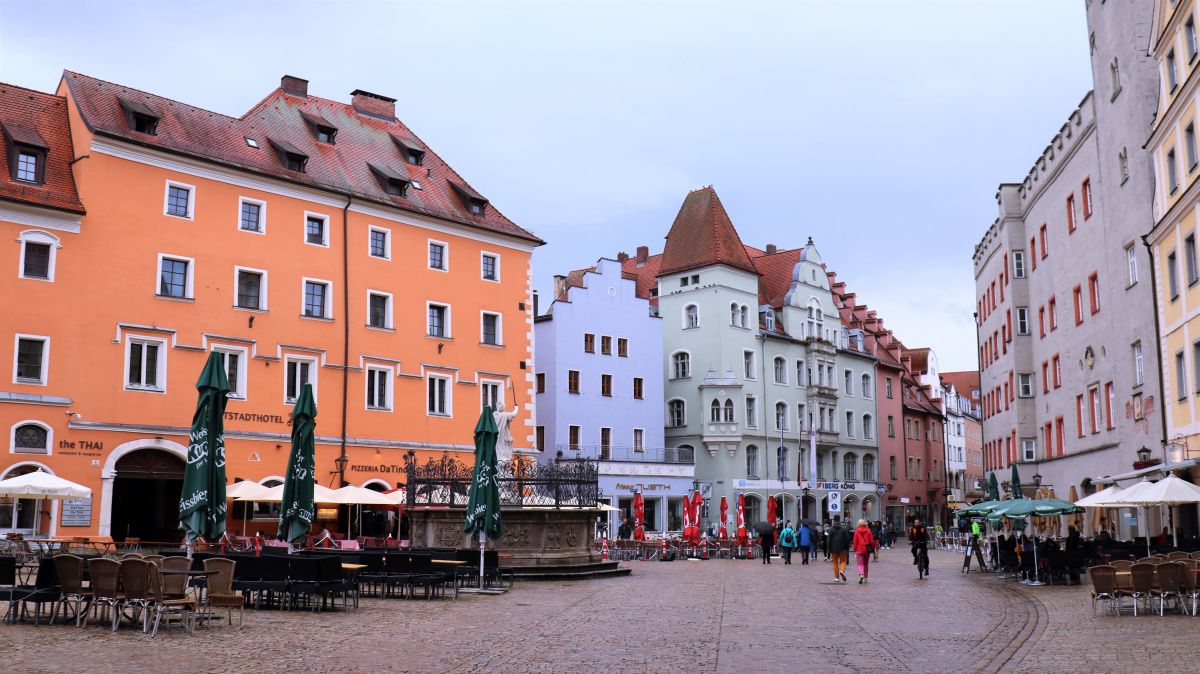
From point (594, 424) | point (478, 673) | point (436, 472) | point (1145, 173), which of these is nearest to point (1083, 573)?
point (1145, 173)

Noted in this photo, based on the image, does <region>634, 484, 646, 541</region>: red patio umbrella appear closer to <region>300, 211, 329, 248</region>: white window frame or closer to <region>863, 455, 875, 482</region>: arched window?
<region>300, 211, 329, 248</region>: white window frame

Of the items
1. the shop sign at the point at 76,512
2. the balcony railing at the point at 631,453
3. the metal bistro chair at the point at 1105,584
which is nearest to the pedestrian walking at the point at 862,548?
the metal bistro chair at the point at 1105,584

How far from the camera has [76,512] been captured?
31953 mm

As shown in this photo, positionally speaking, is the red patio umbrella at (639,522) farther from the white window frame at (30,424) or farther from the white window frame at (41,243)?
the white window frame at (41,243)

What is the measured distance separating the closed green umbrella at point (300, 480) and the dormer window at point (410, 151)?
26186mm

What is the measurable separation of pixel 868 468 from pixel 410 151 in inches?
1600

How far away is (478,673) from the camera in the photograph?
11.3 metres

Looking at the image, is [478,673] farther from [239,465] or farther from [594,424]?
[594,424]

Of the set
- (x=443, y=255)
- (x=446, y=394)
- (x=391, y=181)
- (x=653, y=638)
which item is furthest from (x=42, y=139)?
(x=653, y=638)

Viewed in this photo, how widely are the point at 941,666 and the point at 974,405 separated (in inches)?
4336

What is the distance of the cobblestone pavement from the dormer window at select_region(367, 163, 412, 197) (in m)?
24.0

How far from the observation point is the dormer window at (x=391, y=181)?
42.6 metres

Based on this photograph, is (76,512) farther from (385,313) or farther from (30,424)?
(385,313)

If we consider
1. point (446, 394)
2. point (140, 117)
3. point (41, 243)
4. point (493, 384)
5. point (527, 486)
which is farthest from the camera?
point (493, 384)
